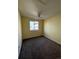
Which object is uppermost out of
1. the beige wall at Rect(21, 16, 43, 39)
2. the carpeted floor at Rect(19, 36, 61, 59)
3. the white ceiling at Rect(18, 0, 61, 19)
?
the white ceiling at Rect(18, 0, 61, 19)

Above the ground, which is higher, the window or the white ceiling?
the white ceiling

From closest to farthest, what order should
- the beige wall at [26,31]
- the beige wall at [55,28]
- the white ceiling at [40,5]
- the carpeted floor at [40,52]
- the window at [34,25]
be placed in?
the white ceiling at [40,5] → the carpeted floor at [40,52] → the beige wall at [55,28] → the beige wall at [26,31] → the window at [34,25]

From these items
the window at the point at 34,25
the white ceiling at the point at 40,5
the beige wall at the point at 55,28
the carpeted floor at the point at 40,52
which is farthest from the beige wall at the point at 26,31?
the white ceiling at the point at 40,5

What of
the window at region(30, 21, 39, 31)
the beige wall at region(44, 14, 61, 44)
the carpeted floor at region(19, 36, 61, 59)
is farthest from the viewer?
the window at region(30, 21, 39, 31)

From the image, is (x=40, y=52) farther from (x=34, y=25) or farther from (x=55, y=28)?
(x=34, y=25)

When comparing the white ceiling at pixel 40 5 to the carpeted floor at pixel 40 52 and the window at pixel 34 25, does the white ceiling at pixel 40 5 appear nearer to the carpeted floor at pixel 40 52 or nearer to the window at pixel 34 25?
the carpeted floor at pixel 40 52

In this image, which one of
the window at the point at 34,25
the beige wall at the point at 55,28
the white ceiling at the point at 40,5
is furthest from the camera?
the window at the point at 34,25

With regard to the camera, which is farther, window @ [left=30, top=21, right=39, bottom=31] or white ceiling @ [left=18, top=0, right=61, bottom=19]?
window @ [left=30, top=21, right=39, bottom=31]

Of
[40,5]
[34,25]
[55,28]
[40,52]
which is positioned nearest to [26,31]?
[34,25]

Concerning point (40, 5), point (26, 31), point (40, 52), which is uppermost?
point (40, 5)

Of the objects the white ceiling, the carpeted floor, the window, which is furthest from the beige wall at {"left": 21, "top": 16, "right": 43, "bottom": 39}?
the white ceiling

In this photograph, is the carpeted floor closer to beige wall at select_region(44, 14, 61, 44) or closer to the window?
beige wall at select_region(44, 14, 61, 44)
